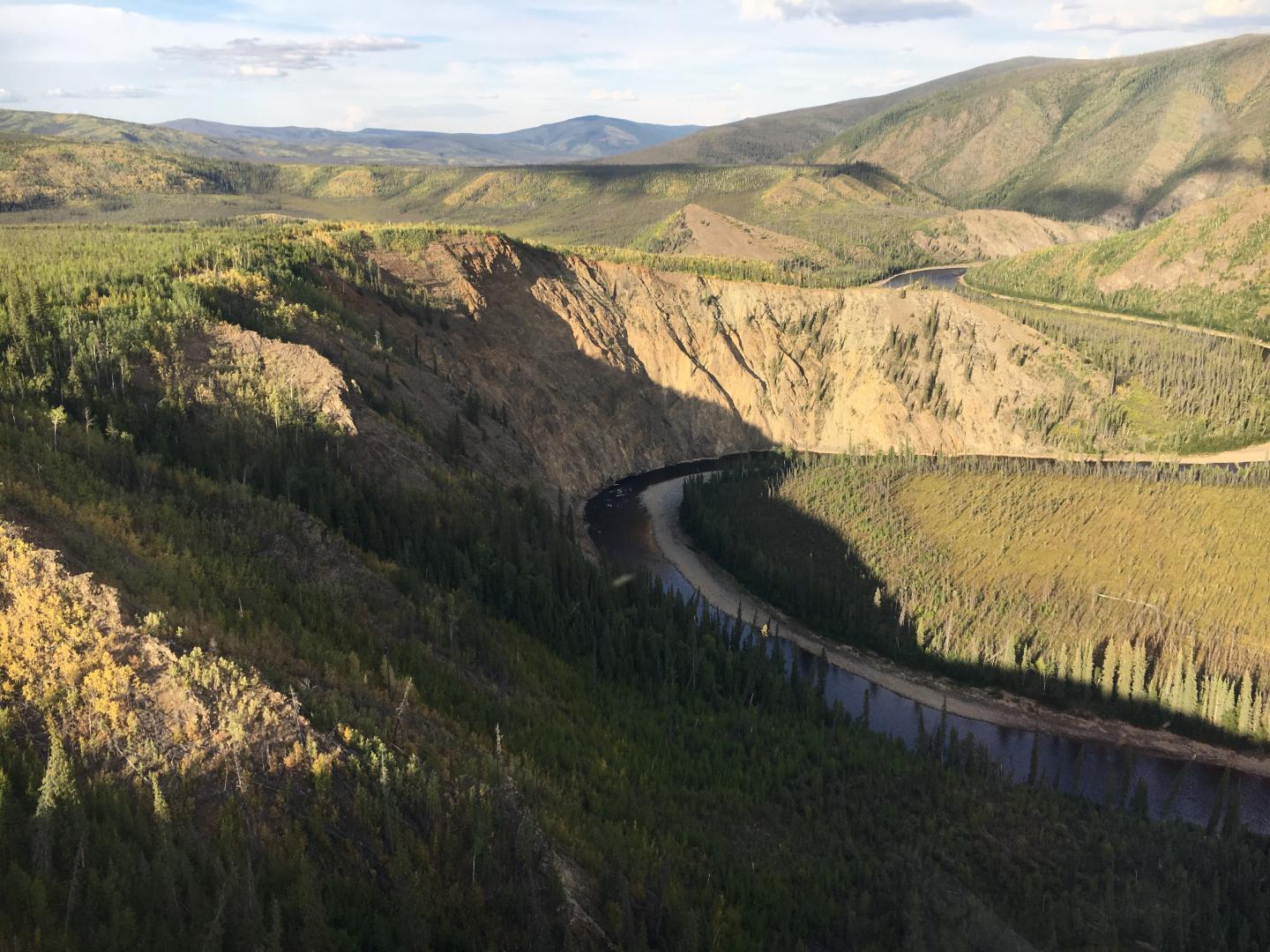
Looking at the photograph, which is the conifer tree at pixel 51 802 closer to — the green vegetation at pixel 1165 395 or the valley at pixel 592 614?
the valley at pixel 592 614

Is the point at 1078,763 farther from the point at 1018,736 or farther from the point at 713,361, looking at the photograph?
the point at 713,361

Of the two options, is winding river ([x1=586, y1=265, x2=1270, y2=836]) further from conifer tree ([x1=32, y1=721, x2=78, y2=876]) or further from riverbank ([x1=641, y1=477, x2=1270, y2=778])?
conifer tree ([x1=32, y1=721, x2=78, y2=876])

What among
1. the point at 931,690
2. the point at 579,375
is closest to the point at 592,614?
the point at 931,690

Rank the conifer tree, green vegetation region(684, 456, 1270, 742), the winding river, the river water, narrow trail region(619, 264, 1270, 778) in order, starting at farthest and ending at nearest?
green vegetation region(684, 456, 1270, 742) < narrow trail region(619, 264, 1270, 778) < the winding river < the river water < the conifer tree

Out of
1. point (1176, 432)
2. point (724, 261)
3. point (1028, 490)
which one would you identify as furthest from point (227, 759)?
point (724, 261)

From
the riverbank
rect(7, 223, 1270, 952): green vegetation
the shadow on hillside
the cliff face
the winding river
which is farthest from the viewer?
the cliff face

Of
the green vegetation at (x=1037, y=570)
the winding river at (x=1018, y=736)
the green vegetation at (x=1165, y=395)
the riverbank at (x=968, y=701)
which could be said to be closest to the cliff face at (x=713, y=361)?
the green vegetation at (x=1165, y=395)

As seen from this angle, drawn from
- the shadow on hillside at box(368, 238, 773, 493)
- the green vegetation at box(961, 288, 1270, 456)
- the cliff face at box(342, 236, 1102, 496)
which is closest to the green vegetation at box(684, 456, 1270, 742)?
the shadow on hillside at box(368, 238, 773, 493)
